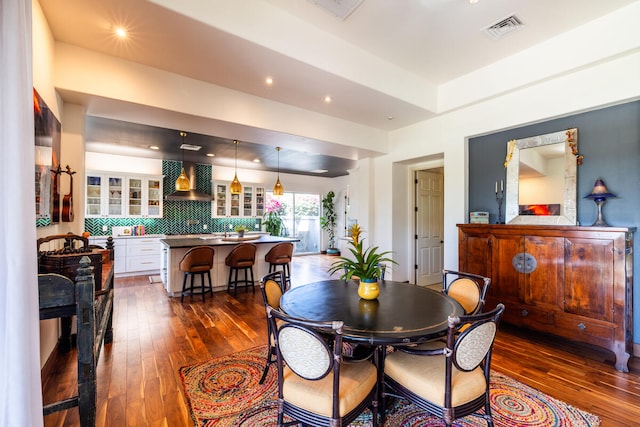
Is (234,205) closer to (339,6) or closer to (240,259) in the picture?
(240,259)

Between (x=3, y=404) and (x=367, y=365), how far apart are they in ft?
5.57

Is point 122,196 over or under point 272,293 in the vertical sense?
over

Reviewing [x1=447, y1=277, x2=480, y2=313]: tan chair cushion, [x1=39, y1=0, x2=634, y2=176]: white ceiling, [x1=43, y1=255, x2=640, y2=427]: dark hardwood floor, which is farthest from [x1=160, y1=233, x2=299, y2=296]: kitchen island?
[x1=447, y1=277, x2=480, y2=313]: tan chair cushion

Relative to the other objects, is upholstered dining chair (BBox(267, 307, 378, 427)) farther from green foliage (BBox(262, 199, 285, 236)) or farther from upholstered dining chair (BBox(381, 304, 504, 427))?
green foliage (BBox(262, 199, 285, 236))

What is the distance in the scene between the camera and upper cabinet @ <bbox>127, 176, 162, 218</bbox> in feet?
21.9

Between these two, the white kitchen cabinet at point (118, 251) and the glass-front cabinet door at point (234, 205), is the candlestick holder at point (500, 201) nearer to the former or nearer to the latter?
the glass-front cabinet door at point (234, 205)

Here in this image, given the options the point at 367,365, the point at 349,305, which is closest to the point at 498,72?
the point at 349,305

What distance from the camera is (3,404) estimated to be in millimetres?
1145

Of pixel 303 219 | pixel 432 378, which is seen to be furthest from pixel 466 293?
pixel 303 219

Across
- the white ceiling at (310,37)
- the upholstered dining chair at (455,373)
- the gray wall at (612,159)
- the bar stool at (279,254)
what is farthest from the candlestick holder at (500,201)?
the bar stool at (279,254)

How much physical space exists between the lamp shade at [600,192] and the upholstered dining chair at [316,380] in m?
3.10

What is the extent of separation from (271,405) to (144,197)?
644 centimetres

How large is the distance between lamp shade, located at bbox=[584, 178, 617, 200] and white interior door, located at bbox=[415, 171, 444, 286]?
2884mm

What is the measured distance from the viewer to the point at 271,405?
2.05 m
